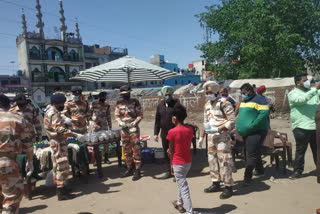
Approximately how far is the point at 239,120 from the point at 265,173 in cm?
163

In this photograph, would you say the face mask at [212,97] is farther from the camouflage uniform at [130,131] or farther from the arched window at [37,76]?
the arched window at [37,76]

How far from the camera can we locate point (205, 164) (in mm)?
6051

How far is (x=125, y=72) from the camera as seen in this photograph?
8125 mm

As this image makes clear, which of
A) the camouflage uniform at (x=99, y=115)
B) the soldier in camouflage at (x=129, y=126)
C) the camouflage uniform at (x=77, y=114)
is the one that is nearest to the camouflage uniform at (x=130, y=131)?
the soldier in camouflage at (x=129, y=126)

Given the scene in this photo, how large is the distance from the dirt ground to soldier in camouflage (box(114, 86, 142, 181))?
457 mm

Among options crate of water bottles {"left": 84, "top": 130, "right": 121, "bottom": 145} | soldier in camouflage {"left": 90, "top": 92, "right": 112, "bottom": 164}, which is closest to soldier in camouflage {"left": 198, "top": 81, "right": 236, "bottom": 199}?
crate of water bottles {"left": 84, "top": 130, "right": 121, "bottom": 145}

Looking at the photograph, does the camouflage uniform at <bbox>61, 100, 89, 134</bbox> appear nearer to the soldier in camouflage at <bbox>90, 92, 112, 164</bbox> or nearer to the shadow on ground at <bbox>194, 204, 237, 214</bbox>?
the soldier in camouflage at <bbox>90, 92, 112, 164</bbox>

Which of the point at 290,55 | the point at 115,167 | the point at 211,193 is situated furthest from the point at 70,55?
the point at 211,193

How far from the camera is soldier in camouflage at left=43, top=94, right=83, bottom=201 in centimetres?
421

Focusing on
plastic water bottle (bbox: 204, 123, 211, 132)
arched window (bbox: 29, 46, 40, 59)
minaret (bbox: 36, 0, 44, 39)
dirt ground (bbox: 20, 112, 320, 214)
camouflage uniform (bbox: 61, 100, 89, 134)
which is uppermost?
minaret (bbox: 36, 0, 44, 39)

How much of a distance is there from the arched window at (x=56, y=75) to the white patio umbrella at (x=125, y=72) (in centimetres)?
3665

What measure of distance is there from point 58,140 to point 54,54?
42.0 meters

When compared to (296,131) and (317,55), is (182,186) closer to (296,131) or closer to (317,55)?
(296,131)

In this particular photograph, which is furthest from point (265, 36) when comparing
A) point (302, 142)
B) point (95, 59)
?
point (95, 59)
